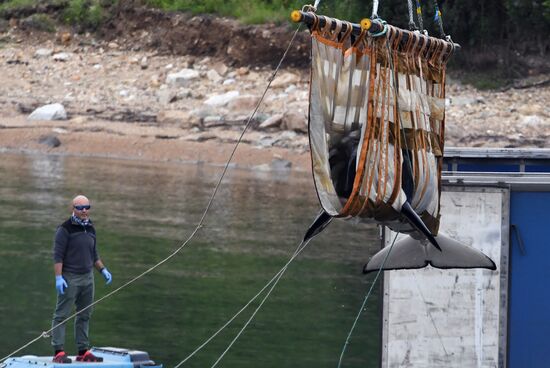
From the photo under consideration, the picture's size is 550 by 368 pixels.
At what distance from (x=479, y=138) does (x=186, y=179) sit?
29.7ft

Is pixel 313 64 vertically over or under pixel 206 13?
under

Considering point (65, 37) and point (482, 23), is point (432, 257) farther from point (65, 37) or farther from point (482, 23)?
point (65, 37)

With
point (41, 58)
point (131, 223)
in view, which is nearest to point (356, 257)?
point (131, 223)

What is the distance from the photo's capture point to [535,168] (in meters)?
15.8

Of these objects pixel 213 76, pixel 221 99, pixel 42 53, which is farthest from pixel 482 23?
pixel 42 53

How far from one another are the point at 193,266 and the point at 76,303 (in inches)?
336

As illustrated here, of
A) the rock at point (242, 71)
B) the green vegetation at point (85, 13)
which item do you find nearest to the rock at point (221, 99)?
the rock at point (242, 71)

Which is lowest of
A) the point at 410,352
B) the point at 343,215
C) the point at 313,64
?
the point at 410,352

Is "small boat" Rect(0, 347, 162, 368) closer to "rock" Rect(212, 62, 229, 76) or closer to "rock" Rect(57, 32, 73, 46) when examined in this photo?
"rock" Rect(212, 62, 229, 76)

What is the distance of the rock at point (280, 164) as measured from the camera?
1574 inches

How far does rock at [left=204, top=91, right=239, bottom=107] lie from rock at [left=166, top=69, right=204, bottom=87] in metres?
2.18

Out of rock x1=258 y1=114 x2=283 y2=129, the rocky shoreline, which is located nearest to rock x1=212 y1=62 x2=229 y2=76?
the rocky shoreline

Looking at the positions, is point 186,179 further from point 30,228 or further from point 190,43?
point 190,43

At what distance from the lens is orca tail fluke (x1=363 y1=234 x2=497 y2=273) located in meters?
11.5
